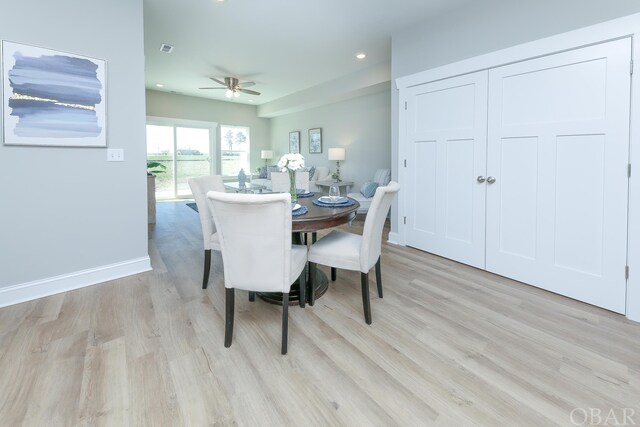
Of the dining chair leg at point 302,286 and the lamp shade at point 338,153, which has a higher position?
the lamp shade at point 338,153

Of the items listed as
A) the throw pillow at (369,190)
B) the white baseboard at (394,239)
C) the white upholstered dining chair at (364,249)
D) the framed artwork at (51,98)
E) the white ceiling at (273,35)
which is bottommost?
the white baseboard at (394,239)

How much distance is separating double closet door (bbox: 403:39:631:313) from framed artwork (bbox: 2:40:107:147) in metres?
3.14

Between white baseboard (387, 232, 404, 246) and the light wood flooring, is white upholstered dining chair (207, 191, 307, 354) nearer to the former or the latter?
the light wood flooring

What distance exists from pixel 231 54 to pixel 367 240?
4.18 metres

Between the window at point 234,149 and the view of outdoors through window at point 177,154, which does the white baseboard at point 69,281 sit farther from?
the window at point 234,149

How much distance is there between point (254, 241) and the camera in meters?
1.62

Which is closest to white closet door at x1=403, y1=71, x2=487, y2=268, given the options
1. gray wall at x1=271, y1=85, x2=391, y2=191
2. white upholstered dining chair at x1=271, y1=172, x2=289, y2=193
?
white upholstered dining chair at x1=271, y1=172, x2=289, y2=193

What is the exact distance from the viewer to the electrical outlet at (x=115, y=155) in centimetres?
265

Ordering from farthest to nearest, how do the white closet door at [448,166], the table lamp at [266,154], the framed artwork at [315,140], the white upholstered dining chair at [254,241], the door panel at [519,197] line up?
the table lamp at [266,154], the framed artwork at [315,140], the white closet door at [448,166], the door panel at [519,197], the white upholstered dining chair at [254,241]

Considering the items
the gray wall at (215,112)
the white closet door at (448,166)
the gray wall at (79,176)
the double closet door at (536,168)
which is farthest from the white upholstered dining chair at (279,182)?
the gray wall at (215,112)

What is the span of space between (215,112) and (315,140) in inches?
121

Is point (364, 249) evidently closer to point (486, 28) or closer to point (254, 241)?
point (254, 241)

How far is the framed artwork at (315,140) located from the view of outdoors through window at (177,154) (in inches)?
119

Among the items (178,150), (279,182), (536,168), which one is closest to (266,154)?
(178,150)
